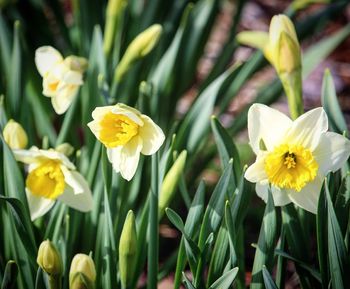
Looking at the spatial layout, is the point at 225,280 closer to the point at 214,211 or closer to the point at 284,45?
the point at 214,211

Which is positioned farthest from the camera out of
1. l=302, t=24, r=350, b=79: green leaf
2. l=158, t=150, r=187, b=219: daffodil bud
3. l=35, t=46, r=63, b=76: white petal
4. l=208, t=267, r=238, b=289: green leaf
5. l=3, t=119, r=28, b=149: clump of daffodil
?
l=302, t=24, r=350, b=79: green leaf

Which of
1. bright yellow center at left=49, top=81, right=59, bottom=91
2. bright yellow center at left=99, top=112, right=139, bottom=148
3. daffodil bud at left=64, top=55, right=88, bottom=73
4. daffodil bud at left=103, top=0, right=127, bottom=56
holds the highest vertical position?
daffodil bud at left=103, top=0, right=127, bottom=56

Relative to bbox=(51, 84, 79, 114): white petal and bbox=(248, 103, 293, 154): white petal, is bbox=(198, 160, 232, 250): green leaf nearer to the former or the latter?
bbox=(248, 103, 293, 154): white petal

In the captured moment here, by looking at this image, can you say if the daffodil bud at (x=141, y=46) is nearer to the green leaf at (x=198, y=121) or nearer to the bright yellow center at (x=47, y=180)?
the green leaf at (x=198, y=121)

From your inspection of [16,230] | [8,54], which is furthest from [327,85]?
[8,54]

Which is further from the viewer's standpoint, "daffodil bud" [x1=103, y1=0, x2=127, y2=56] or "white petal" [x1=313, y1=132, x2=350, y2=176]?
"daffodil bud" [x1=103, y1=0, x2=127, y2=56]

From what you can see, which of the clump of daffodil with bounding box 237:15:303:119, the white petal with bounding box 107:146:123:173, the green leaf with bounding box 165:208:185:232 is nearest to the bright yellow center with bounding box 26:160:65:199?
the white petal with bounding box 107:146:123:173

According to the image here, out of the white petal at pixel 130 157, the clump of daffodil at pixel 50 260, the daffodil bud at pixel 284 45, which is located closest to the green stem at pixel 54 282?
the clump of daffodil at pixel 50 260
